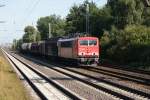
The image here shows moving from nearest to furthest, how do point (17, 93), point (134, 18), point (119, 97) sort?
point (119, 97) → point (17, 93) → point (134, 18)

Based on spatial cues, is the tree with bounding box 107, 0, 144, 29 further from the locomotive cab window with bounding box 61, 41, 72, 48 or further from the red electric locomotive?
the red electric locomotive

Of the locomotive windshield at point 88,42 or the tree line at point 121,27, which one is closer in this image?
the locomotive windshield at point 88,42

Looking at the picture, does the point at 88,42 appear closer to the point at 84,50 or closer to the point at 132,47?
the point at 84,50

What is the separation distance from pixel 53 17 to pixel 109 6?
100 m

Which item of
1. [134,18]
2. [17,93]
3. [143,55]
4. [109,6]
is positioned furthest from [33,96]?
[109,6]

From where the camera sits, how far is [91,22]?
70.3 meters

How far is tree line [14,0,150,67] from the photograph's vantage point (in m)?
45.7

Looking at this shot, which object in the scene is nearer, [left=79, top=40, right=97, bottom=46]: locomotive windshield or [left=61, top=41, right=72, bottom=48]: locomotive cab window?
[left=79, top=40, right=97, bottom=46]: locomotive windshield

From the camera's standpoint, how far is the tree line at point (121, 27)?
150 ft

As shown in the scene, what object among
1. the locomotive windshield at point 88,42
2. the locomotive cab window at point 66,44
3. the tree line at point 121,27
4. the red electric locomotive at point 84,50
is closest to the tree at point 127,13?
the tree line at point 121,27

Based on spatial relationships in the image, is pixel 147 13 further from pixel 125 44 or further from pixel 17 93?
pixel 17 93

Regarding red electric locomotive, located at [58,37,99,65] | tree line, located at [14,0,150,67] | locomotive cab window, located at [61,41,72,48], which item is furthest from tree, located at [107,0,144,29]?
red electric locomotive, located at [58,37,99,65]

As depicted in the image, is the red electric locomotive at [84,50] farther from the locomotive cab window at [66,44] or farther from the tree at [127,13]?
the tree at [127,13]

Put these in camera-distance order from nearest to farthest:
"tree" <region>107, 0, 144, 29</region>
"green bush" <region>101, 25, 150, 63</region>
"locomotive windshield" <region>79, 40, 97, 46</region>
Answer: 1. "locomotive windshield" <region>79, 40, 97, 46</region>
2. "green bush" <region>101, 25, 150, 63</region>
3. "tree" <region>107, 0, 144, 29</region>
